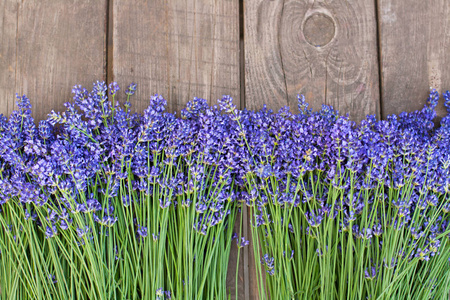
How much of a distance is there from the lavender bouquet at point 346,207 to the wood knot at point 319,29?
0.38m

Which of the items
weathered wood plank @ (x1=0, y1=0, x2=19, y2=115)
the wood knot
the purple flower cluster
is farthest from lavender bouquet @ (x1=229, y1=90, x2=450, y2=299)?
weathered wood plank @ (x1=0, y1=0, x2=19, y2=115)

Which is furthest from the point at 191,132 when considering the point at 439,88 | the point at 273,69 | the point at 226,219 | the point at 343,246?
the point at 439,88

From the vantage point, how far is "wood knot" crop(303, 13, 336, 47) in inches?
58.8

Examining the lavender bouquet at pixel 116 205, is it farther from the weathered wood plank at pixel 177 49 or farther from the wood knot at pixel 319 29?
the wood knot at pixel 319 29

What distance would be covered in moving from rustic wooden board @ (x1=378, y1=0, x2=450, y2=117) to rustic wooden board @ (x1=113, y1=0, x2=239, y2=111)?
2.01ft

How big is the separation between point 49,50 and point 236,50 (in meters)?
0.76

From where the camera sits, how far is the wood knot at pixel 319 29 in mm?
1494

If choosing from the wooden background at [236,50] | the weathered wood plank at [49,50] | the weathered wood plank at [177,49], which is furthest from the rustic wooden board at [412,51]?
the weathered wood plank at [49,50]

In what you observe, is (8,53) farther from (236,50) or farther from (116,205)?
(236,50)

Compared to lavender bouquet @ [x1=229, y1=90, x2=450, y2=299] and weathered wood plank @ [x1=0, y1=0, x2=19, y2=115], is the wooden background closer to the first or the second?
weathered wood plank @ [x1=0, y1=0, x2=19, y2=115]

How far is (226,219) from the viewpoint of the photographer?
1363 mm

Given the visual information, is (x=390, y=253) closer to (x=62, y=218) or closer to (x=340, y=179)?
(x=340, y=179)

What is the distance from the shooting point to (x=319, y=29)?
1497mm

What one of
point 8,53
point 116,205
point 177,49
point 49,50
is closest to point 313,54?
point 177,49
